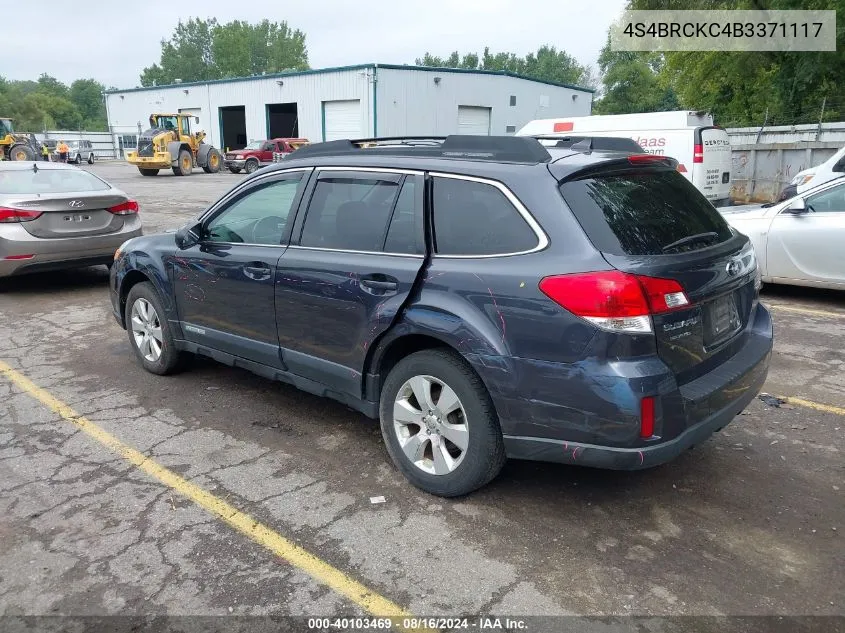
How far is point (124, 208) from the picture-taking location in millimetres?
8438

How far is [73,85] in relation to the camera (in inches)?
5581

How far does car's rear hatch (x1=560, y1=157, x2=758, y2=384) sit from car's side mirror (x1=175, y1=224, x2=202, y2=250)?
8.96 ft

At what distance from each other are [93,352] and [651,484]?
4.85m

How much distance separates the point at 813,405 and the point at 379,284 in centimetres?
323

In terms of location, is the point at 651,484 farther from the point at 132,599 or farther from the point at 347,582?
the point at 132,599

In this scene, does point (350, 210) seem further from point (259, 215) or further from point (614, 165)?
point (614, 165)

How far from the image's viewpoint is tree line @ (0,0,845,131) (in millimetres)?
24016

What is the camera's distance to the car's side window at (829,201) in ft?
24.0

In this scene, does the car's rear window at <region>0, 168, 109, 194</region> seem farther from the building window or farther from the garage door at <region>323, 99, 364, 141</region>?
the building window

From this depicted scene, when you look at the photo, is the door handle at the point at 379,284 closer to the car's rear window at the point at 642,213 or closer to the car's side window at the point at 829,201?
the car's rear window at the point at 642,213

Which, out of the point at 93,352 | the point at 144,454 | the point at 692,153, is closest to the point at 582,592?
the point at 144,454

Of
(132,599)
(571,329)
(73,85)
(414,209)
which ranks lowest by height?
(132,599)

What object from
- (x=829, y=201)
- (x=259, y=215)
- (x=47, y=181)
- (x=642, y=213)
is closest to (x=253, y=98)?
(x=47, y=181)

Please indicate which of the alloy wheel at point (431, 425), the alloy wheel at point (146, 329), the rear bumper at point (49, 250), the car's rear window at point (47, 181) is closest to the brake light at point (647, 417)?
the alloy wheel at point (431, 425)
